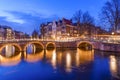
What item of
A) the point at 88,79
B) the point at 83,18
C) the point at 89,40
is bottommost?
the point at 88,79

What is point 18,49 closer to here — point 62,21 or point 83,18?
point 83,18

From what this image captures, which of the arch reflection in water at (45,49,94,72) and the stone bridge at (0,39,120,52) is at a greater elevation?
the stone bridge at (0,39,120,52)

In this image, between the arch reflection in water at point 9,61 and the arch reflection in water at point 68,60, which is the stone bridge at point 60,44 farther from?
the arch reflection in water at point 9,61

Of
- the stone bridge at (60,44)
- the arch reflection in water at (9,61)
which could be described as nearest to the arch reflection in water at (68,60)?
the arch reflection in water at (9,61)

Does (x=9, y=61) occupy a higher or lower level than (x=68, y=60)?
lower

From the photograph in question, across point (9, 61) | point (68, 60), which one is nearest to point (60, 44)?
point (68, 60)

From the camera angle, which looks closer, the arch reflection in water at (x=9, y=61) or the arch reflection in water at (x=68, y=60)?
the arch reflection in water at (x=68, y=60)

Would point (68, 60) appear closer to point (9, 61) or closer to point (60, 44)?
point (9, 61)

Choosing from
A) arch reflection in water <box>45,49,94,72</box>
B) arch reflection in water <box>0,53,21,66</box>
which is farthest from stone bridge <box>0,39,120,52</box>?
arch reflection in water <box>0,53,21,66</box>

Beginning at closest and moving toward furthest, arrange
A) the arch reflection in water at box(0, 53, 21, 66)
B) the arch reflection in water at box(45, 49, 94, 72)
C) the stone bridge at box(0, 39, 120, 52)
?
1. the arch reflection in water at box(45, 49, 94, 72)
2. the arch reflection in water at box(0, 53, 21, 66)
3. the stone bridge at box(0, 39, 120, 52)

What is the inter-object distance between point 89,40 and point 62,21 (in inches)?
1264

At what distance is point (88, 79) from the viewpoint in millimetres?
22219

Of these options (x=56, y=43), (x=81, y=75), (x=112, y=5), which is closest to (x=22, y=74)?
(x=81, y=75)

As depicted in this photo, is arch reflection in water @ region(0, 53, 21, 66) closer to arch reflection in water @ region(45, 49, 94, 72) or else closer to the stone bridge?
arch reflection in water @ region(45, 49, 94, 72)
